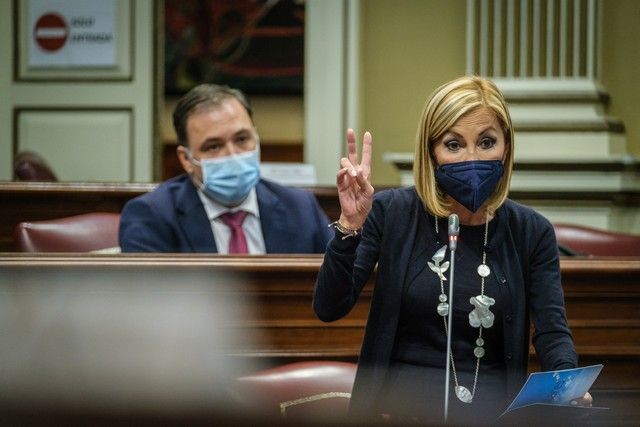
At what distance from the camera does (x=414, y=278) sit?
169cm

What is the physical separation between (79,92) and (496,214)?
4.36 meters

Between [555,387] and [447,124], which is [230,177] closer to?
[447,124]

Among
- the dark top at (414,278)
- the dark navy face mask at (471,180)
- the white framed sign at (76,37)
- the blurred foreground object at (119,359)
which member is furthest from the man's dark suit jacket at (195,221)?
the white framed sign at (76,37)

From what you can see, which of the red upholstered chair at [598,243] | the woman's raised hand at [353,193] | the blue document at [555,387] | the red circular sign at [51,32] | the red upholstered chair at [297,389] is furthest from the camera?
the red circular sign at [51,32]

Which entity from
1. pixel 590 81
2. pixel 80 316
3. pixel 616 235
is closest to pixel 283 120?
pixel 590 81

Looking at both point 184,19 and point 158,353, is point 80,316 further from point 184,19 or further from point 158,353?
point 184,19

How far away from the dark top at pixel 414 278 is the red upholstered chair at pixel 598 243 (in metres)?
1.42

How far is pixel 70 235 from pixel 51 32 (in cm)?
313

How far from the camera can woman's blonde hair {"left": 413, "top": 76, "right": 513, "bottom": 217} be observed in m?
1.68

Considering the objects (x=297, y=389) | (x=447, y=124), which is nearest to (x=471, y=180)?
(x=447, y=124)

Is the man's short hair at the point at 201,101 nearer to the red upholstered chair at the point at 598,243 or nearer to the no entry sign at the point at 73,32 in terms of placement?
the red upholstered chair at the point at 598,243

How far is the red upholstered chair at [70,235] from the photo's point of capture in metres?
2.75

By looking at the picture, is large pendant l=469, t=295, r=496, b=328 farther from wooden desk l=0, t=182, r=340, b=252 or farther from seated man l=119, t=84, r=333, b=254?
wooden desk l=0, t=182, r=340, b=252

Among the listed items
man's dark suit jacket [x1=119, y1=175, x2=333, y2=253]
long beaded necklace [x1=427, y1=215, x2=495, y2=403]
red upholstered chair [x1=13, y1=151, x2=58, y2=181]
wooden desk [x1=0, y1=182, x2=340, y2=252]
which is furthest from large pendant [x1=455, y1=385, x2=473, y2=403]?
red upholstered chair [x1=13, y1=151, x2=58, y2=181]
